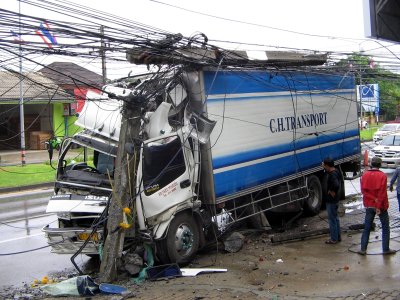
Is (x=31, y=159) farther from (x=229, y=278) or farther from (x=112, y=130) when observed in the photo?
(x=229, y=278)

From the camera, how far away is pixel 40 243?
35.8 ft

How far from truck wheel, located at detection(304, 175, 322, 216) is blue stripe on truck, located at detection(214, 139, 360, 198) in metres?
0.44

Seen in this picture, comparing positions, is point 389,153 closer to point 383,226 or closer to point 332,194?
point 332,194

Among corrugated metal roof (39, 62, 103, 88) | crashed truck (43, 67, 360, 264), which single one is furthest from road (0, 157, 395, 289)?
corrugated metal roof (39, 62, 103, 88)

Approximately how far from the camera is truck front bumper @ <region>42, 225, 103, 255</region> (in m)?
8.23

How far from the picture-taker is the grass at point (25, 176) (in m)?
21.3

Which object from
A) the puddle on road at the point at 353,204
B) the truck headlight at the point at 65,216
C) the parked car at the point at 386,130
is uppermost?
the parked car at the point at 386,130

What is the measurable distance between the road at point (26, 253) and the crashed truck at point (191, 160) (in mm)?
755

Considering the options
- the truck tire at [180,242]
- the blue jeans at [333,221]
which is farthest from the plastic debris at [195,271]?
the blue jeans at [333,221]

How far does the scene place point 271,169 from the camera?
11.2 meters

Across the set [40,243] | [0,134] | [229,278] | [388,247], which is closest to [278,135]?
[388,247]

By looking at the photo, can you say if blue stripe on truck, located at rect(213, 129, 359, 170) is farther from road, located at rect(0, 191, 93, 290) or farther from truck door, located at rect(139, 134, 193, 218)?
road, located at rect(0, 191, 93, 290)

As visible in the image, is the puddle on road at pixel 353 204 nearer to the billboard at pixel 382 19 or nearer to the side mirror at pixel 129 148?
the billboard at pixel 382 19

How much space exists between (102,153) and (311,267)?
13.9 feet
